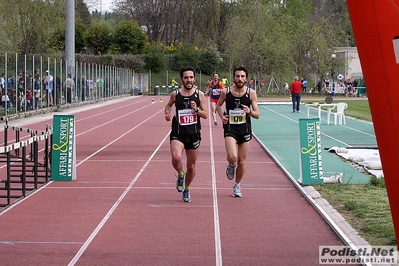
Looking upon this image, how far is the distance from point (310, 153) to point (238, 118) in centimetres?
202

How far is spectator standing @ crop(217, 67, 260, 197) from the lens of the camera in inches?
453

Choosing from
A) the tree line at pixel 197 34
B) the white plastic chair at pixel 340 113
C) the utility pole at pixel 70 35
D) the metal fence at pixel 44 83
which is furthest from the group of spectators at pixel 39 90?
the white plastic chair at pixel 340 113

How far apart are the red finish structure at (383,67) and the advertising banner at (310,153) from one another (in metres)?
7.85

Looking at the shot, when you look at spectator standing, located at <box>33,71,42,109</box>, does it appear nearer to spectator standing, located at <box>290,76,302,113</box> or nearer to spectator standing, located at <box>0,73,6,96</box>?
spectator standing, located at <box>0,73,6,96</box>

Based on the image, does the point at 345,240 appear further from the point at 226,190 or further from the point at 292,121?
the point at 292,121

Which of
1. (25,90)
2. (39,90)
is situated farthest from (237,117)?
(39,90)

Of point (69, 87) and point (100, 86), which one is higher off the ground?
point (100, 86)

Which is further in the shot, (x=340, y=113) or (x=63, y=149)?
(x=340, y=113)

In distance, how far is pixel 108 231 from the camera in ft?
30.3

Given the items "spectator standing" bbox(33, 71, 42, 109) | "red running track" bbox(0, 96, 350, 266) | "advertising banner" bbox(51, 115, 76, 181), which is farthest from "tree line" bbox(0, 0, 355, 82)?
"advertising banner" bbox(51, 115, 76, 181)

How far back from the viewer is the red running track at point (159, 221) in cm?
796

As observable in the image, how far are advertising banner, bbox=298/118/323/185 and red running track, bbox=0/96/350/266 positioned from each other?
42 cm

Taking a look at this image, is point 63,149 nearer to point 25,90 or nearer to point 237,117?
point 237,117

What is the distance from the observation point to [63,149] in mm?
13453
